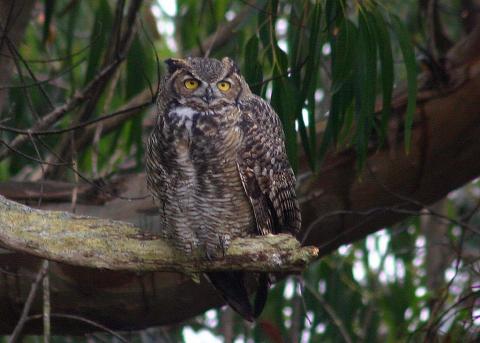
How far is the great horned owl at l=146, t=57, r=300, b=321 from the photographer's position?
8.79 ft

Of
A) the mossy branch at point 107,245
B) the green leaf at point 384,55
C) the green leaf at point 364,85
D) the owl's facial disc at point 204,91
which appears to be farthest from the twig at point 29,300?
the green leaf at point 384,55

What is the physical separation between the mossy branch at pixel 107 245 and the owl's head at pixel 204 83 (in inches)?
17.6

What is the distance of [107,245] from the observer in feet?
7.91

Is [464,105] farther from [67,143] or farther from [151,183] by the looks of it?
[67,143]

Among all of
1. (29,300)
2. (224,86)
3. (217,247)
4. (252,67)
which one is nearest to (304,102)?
(252,67)

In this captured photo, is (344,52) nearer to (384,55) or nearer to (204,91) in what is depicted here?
(384,55)

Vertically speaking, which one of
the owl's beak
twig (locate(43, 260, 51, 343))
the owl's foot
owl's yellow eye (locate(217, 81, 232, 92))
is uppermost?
owl's yellow eye (locate(217, 81, 232, 92))

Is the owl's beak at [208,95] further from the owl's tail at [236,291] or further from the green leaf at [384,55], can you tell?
the green leaf at [384,55]

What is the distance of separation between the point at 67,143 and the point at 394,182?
1.40 metres

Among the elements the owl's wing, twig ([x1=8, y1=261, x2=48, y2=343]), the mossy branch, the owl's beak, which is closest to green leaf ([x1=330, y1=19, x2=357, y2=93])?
the owl's wing

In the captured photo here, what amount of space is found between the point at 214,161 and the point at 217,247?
0.23m

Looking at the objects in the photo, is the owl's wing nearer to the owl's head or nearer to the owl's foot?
the owl's head

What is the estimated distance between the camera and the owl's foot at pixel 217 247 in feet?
8.58

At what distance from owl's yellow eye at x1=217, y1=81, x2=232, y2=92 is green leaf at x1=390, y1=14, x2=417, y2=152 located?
60 cm
